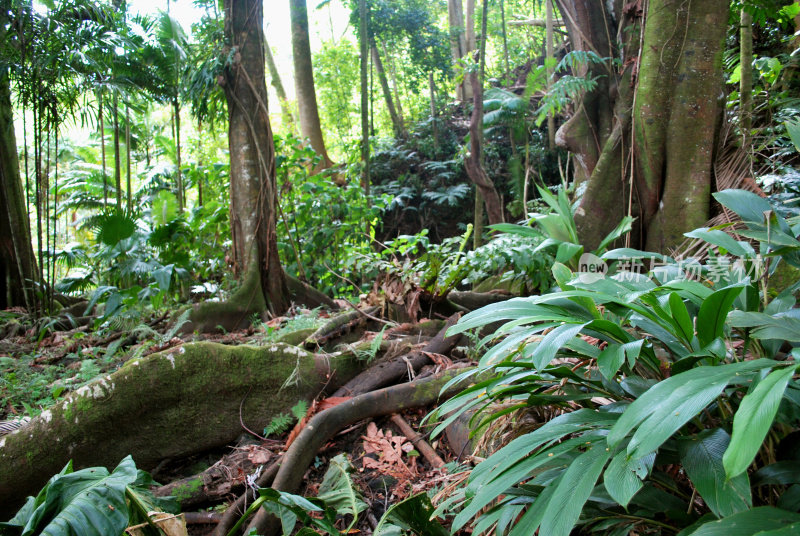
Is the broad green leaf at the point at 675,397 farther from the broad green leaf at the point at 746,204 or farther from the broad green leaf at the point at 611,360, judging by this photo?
the broad green leaf at the point at 746,204

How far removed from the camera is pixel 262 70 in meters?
5.12

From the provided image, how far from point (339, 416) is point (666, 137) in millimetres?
3132

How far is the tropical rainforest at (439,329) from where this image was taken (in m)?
1.18

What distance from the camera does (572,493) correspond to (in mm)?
1062

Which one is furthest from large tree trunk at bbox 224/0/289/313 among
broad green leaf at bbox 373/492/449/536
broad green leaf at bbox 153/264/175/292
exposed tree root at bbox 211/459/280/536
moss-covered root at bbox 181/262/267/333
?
broad green leaf at bbox 373/492/449/536

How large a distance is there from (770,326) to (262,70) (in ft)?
16.4

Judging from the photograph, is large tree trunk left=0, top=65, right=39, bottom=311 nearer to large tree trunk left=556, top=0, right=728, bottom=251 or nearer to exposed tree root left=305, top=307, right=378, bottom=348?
exposed tree root left=305, top=307, right=378, bottom=348

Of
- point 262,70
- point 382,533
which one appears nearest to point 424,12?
point 262,70

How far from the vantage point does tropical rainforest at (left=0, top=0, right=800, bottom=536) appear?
3.89ft

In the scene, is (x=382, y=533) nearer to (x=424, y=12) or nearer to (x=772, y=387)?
(x=772, y=387)

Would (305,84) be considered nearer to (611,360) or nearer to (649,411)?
(611,360)

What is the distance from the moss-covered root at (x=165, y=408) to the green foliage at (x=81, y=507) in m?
0.96

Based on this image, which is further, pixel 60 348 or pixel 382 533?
pixel 60 348

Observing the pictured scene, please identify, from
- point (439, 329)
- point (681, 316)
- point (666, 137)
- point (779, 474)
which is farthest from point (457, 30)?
point (779, 474)
